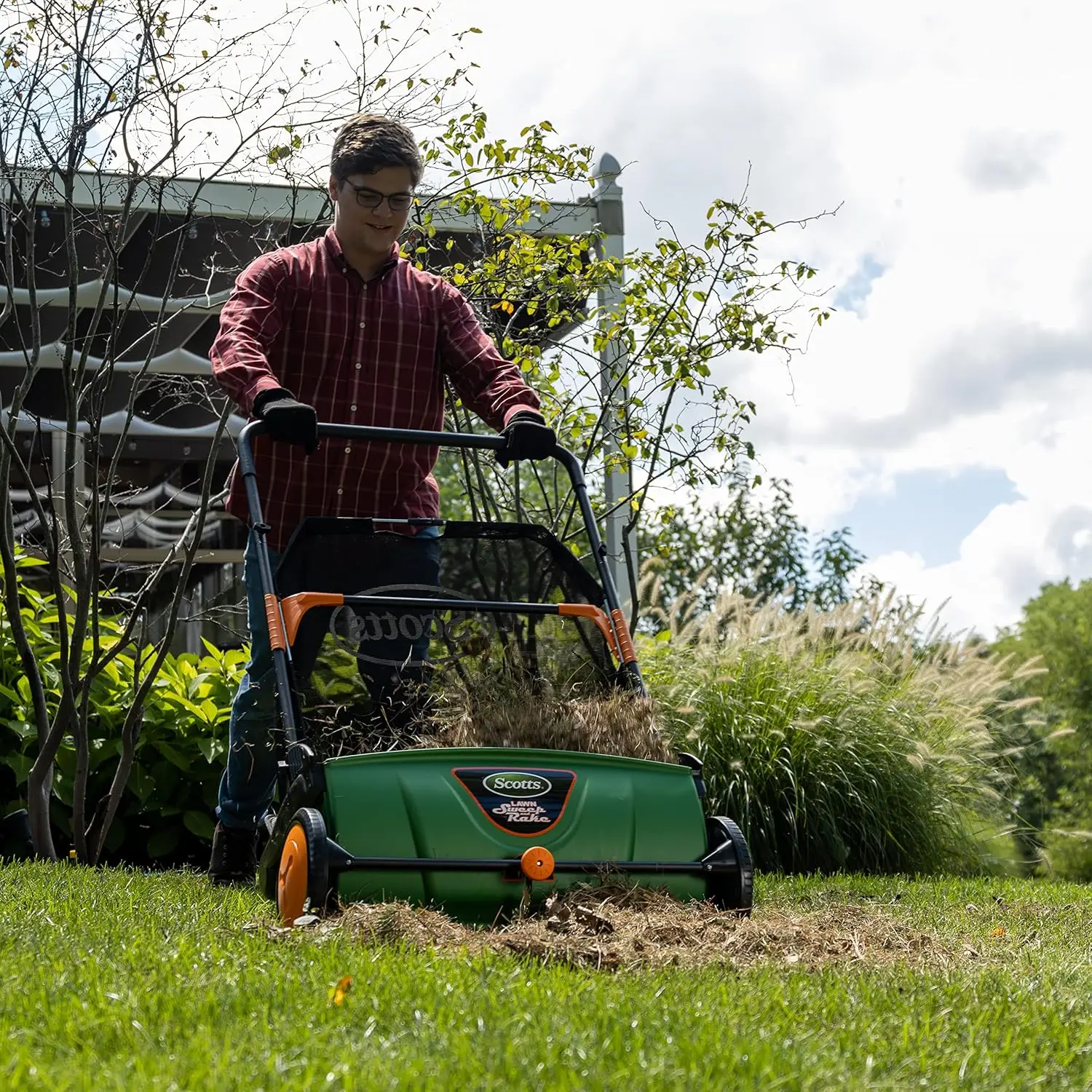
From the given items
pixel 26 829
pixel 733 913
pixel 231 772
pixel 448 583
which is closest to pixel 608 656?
pixel 448 583

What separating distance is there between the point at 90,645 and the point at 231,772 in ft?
8.48

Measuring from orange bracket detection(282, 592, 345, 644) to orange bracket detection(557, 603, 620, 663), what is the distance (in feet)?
1.86

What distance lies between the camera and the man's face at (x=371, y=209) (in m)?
3.73

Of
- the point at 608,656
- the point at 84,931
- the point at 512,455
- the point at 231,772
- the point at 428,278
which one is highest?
the point at 428,278

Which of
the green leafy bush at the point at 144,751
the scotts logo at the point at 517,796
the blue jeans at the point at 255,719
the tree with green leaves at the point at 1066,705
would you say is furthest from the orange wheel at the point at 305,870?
the tree with green leaves at the point at 1066,705

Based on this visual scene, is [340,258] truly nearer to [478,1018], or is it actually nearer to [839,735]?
[478,1018]

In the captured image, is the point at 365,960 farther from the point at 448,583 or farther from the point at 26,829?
the point at 26,829

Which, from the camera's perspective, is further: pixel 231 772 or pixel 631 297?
pixel 631 297

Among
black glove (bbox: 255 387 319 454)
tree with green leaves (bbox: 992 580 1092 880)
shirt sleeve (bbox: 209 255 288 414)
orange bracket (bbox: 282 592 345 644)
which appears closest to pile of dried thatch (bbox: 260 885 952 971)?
orange bracket (bbox: 282 592 345 644)

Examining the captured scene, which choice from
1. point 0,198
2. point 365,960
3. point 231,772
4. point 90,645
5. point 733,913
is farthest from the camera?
point 90,645

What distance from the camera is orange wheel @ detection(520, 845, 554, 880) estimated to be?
9.53ft

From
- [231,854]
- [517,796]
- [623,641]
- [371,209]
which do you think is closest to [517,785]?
[517,796]

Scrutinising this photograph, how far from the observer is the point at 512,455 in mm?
3645

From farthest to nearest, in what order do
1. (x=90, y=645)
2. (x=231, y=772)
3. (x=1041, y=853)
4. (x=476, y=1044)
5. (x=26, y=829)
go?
(x=1041, y=853) < (x=90, y=645) < (x=26, y=829) < (x=231, y=772) < (x=476, y=1044)
